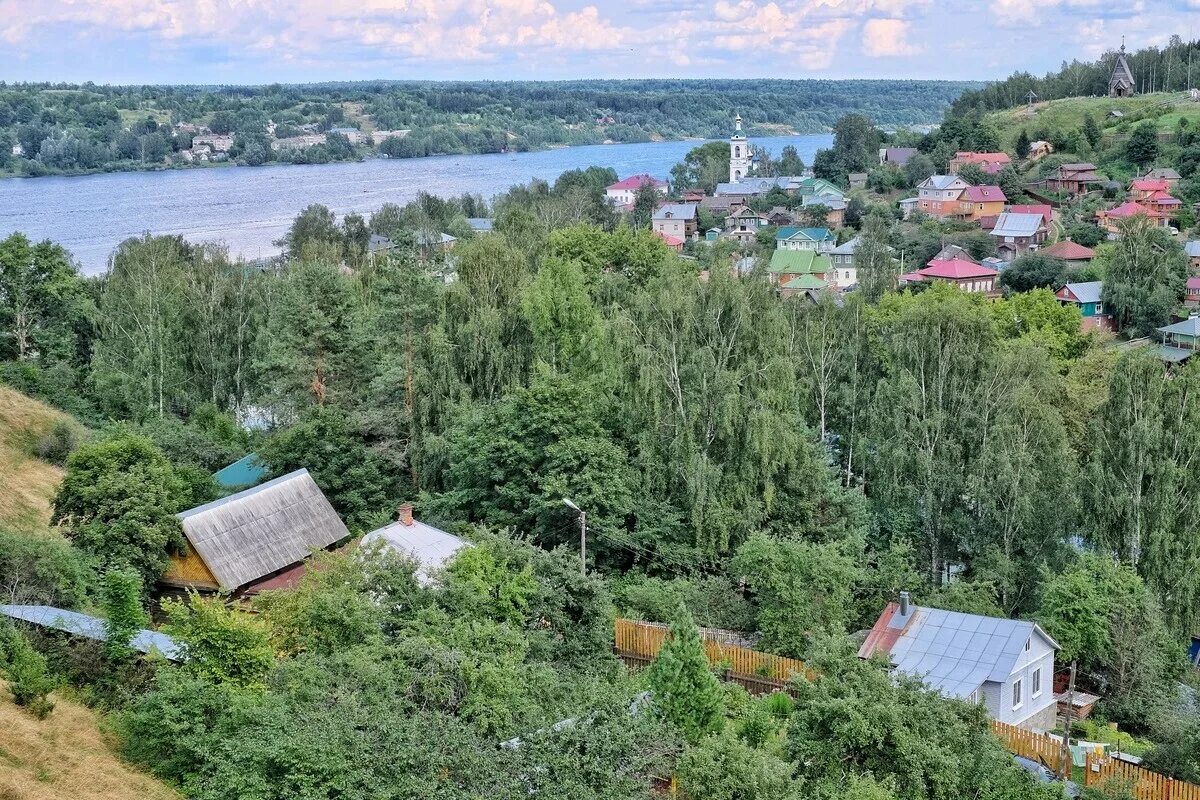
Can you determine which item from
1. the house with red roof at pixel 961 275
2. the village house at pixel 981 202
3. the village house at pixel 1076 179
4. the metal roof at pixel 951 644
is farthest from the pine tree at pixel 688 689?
the village house at pixel 1076 179

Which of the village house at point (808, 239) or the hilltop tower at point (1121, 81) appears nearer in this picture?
the village house at point (808, 239)

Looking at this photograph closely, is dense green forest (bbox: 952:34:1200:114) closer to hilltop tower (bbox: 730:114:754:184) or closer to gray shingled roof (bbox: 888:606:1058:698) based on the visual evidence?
hilltop tower (bbox: 730:114:754:184)

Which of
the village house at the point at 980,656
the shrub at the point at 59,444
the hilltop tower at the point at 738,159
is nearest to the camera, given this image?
the village house at the point at 980,656

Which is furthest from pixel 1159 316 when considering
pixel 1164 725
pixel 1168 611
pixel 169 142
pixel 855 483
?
pixel 169 142

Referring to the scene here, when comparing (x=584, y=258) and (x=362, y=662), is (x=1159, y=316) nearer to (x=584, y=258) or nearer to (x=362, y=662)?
(x=584, y=258)

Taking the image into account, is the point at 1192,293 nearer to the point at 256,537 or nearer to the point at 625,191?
the point at 256,537

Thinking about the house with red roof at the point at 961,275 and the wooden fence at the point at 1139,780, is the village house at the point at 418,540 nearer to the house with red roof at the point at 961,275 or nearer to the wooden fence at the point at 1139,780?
the wooden fence at the point at 1139,780

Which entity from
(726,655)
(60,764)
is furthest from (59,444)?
(726,655)
